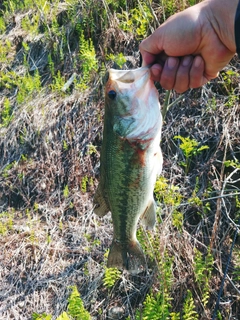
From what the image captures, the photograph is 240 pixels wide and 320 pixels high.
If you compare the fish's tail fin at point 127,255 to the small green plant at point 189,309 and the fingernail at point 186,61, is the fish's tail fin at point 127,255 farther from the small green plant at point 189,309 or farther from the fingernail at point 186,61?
the fingernail at point 186,61

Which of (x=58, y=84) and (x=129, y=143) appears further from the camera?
(x=58, y=84)

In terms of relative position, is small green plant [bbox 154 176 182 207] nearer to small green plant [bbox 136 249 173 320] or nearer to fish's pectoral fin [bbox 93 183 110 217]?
small green plant [bbox 136 249 173 320]

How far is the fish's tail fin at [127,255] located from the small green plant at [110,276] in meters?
0.79

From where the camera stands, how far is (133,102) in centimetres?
222

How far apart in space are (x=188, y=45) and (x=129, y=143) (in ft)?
2.18

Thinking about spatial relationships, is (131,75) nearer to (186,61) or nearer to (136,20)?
(186,61)

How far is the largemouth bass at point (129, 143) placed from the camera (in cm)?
220

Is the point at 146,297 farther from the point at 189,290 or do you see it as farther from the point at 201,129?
the point at 201,129

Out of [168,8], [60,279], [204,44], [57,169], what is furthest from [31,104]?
[204,44]

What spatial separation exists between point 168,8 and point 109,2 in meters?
0.94

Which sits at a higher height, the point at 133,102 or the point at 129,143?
the point at 133,102

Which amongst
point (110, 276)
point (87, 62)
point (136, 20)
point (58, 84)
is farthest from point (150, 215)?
point (136, 20)

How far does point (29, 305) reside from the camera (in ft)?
12.1

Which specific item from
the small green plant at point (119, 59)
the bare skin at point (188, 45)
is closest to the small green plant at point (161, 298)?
the bare skin at point (188, 45)
